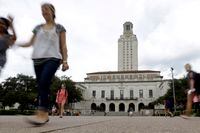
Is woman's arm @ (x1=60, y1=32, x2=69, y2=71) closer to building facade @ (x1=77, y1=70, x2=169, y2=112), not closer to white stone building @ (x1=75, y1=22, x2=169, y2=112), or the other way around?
white stone building @ (x1=75, y1=22, x2=169, y2=112)

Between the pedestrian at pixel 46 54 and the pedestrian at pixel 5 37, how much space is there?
2.29ft

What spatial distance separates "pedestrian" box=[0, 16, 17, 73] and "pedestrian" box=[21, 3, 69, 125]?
0.70 m

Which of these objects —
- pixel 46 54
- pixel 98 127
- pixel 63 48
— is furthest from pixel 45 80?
pixel 98 127

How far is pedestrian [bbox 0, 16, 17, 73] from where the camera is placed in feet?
19.9

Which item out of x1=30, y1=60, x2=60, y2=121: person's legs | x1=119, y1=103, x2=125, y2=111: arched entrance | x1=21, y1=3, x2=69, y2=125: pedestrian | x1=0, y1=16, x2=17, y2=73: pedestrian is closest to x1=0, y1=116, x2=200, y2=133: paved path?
x1=30, y1=60, x2=60, y2=121: person's legs

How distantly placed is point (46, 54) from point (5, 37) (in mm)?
1208

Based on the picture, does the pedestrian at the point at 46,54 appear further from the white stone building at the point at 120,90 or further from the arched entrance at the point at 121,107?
the arched entrance at the point at 121,107

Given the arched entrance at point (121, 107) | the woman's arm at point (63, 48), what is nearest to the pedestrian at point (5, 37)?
the woman's arm at point (63, 48)

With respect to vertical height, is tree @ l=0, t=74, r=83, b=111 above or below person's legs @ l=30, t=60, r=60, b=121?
above

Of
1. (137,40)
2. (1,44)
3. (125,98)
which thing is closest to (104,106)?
(125,98)

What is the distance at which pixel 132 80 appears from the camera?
4203 inches

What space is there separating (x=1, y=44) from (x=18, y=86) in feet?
199

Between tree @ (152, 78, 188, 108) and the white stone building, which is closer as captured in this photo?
tree @ (152, 78, 188, 108)

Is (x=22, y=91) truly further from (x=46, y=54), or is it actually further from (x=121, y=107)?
(x=46, y=54)
